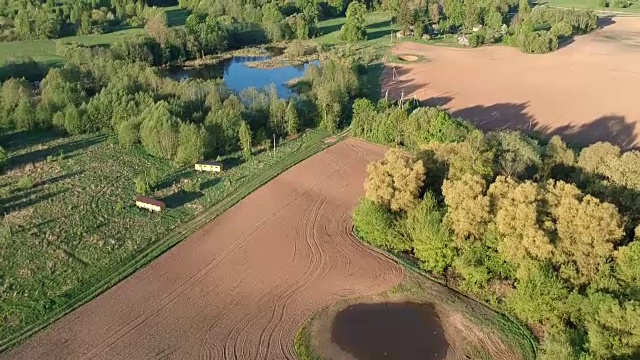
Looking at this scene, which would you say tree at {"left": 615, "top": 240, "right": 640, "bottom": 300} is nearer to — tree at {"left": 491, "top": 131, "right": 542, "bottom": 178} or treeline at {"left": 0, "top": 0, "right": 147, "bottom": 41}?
tree at {"left": 491, "top": 131, "right": 542, "bottom": 178}

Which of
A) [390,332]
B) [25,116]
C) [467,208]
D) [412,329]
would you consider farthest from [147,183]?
[467,208]

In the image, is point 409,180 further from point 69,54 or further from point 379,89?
point 69,54

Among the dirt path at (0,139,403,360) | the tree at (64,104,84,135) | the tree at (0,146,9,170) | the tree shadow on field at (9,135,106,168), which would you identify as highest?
the tree at (64,104,84,135)

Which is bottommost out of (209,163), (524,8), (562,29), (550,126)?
(550,126)

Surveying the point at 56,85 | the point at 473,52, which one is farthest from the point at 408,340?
the point at 473,52

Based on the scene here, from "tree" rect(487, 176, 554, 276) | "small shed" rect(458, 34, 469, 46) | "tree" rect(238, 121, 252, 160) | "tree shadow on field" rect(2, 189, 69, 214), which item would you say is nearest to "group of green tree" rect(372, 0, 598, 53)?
"small shed" rect(458, 34, 469, 46)

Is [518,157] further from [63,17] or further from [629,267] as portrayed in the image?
[63,17]
